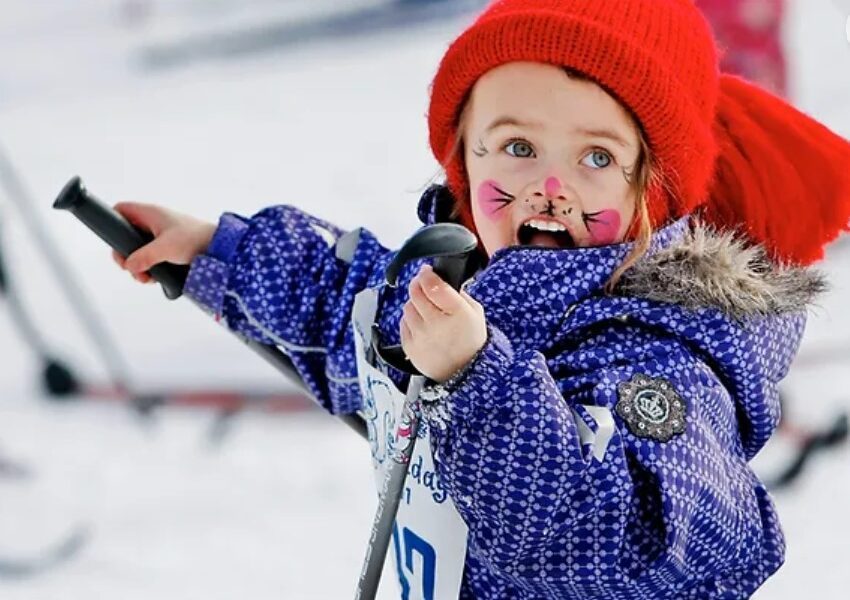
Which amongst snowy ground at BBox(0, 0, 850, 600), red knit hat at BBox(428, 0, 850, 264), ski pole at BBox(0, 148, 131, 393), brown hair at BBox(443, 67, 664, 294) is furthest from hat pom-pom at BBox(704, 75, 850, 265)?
ski pole at BBox(0, 148, 131, 393)

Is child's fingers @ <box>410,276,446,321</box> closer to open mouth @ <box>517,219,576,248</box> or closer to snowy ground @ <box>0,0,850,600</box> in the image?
open mouth @ <box>517,219,576,248</box>

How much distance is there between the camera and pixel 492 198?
1229 millimetres

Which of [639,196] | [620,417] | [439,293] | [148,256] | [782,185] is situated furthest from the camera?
[148,256]

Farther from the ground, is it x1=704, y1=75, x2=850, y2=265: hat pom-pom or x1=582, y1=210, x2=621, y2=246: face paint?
x1=704, y1=75, x2=850, y2=265: hat pom-pom

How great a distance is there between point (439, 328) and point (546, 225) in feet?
0.73

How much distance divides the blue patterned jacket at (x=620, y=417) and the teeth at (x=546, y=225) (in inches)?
1.2

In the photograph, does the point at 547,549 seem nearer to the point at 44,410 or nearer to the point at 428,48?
the point at 44,410

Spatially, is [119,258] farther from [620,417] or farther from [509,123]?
[620,417]

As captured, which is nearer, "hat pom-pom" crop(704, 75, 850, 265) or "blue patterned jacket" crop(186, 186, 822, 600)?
"blue patterned jacket" crop(186, 186, 822, 600)

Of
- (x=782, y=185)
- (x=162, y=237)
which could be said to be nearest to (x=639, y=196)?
(x=782, y=185)

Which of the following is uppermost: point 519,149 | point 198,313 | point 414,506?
point 519,149

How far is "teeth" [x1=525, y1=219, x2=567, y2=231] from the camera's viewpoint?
1198mm

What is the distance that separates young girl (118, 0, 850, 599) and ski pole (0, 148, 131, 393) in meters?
1.40

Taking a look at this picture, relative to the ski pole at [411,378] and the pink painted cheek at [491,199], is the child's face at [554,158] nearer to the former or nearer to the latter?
the pink painted cheek at [491,199]
